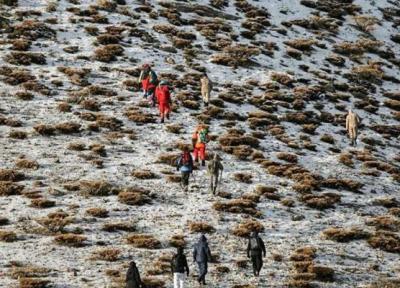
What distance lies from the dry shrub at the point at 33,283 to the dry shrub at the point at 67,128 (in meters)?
14.5

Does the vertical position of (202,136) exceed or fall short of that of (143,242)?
it exceeds it

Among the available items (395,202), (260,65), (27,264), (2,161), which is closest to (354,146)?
(395,202)

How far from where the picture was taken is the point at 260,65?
4828 centimetres

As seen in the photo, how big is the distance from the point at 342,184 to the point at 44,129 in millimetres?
15404

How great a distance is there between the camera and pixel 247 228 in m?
25.3

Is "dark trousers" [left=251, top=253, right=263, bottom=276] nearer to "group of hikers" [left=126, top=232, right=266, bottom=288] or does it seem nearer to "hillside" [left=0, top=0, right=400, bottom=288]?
"group of hikers" [left=126, top=232, right=266, bottom=288]

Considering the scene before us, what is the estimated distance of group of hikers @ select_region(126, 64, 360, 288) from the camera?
19516 millimetres

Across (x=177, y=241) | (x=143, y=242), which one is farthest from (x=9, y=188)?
(x=177, y=241)

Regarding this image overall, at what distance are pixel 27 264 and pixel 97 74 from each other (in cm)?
2214

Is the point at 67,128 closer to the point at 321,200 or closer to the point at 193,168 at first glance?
the point at 193,168

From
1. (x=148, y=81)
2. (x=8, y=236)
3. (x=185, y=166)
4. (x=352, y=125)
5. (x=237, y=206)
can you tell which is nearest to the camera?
(x=8, y=236)

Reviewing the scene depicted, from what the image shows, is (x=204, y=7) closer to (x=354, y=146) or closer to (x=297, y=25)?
(x=297, y=25)

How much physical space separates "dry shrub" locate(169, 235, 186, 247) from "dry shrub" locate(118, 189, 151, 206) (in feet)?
10.6

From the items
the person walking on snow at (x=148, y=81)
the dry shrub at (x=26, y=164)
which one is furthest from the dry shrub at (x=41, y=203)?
the person walking on snow at (x=148, y=81)
